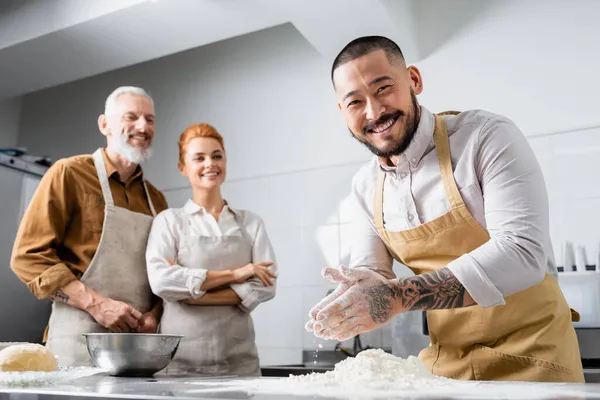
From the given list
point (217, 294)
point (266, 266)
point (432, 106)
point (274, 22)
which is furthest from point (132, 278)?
point (432, 106)

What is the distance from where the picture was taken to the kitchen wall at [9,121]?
14.0 ft

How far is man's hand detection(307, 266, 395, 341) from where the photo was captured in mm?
1161

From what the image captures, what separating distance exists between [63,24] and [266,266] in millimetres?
1871

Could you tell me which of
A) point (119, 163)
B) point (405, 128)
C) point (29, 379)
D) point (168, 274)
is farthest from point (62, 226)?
point (405, 128)

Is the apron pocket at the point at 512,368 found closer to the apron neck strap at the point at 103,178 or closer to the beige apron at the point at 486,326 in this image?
the beige apron at the point at 486,326

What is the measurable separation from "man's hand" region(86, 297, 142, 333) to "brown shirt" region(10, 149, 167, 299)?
141 mm

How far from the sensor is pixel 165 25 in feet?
9.71

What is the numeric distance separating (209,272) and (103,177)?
593 millimetres

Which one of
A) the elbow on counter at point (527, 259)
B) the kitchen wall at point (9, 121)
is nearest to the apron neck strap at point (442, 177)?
the elbow on counter at point (527, 259)

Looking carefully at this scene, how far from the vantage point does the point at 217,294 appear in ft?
6.65

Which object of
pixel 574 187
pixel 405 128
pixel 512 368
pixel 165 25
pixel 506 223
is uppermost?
pixel 165 25

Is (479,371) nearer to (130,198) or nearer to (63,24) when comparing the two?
(130,198)

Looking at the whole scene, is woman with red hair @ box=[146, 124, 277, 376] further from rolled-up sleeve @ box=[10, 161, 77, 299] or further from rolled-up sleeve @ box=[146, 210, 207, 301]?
rolled-up sleeve @ box=[10, 161, 77, 299]

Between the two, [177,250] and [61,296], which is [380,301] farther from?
[61,296]
